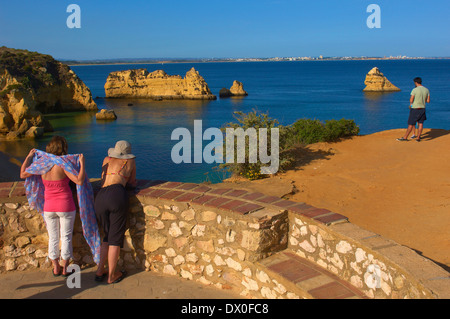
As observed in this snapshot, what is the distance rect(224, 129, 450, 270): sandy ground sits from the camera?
6352 mm

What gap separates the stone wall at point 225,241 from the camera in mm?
3047

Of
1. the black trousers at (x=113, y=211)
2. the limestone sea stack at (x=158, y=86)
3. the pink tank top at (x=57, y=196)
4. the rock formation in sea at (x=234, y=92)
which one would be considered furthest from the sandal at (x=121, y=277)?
the rock formation in sea at (x=234, y=92)

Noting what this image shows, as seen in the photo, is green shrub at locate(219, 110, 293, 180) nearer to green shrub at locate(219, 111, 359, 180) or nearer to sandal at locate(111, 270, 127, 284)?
green shrub at locate(219, 111, 359, 180)

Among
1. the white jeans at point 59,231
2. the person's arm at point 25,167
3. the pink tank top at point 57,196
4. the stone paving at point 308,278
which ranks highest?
the person's arm at point 25,167

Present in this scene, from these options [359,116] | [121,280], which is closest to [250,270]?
[121,280]

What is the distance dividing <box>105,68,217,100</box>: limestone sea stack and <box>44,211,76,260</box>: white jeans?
2374 inches

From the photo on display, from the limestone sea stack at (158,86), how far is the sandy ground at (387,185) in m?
52.6

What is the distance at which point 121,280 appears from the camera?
3.79m

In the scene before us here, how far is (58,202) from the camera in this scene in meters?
3.62

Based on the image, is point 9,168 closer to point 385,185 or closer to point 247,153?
point 247,153

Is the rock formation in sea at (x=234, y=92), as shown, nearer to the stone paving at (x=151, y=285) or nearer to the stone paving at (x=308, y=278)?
the stone paving at (x=151, y=285)

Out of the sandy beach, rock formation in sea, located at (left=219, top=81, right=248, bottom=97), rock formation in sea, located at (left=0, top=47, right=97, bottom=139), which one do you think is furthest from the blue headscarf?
rock formation in sea, located at (left=219, top=81, right=248, bottom=97)
